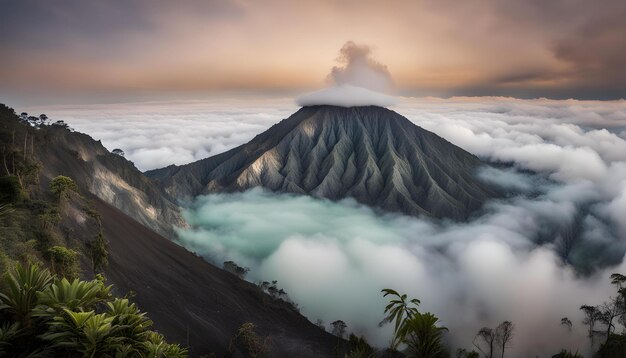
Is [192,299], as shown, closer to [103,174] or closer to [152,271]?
[152,271]

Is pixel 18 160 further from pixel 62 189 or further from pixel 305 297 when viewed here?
pixel 305 297

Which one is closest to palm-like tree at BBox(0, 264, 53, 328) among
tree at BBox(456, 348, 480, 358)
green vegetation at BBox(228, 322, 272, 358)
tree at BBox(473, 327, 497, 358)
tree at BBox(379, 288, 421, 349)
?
tree at BBox(379, 288, 421, 349)

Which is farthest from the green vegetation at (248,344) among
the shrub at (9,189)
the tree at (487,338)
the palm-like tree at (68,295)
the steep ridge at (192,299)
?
the palm-like tree at (68,295)

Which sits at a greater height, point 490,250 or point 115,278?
point 115,278

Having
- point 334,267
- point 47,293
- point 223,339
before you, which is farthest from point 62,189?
point 334,267

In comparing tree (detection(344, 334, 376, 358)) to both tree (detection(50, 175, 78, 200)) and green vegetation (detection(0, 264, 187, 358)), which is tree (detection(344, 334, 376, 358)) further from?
tree (detection(50, 175, 78, 200))

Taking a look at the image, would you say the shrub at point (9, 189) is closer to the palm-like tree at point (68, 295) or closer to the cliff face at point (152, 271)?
the cliff face at point (152, 271)
